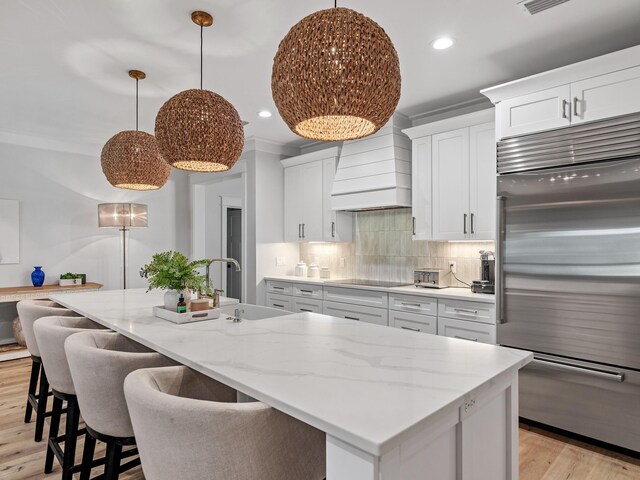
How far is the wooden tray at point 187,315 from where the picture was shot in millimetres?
2131

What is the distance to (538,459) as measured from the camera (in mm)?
2441

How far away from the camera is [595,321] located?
2.51m

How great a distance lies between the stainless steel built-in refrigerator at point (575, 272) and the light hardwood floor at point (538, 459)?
0.33 feet

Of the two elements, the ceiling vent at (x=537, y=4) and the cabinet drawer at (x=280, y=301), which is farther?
the cabinet drawer at (x=280, y=301)

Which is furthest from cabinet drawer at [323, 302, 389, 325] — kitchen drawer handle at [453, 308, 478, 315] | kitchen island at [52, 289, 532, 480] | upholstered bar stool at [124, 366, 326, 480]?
upholstered bar stool at [124, 366, 326, 480]

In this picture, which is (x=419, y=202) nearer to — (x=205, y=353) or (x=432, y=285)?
(x=432, y=285)

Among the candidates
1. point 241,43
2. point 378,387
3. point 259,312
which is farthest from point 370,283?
point 378,387

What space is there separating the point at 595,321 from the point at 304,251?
3.49 metres

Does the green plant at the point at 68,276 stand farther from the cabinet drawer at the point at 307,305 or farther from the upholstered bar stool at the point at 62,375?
the upholstered bar stool at the point at 62,375

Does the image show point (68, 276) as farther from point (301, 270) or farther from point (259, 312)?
point (259, 312)

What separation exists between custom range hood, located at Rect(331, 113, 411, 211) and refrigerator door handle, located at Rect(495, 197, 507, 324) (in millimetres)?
1091

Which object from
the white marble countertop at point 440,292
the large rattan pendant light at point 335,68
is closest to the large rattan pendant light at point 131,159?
the large rattan pendant light at point 335,68

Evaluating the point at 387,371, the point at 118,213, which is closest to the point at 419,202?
the point at 387,371

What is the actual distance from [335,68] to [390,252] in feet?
10.7
